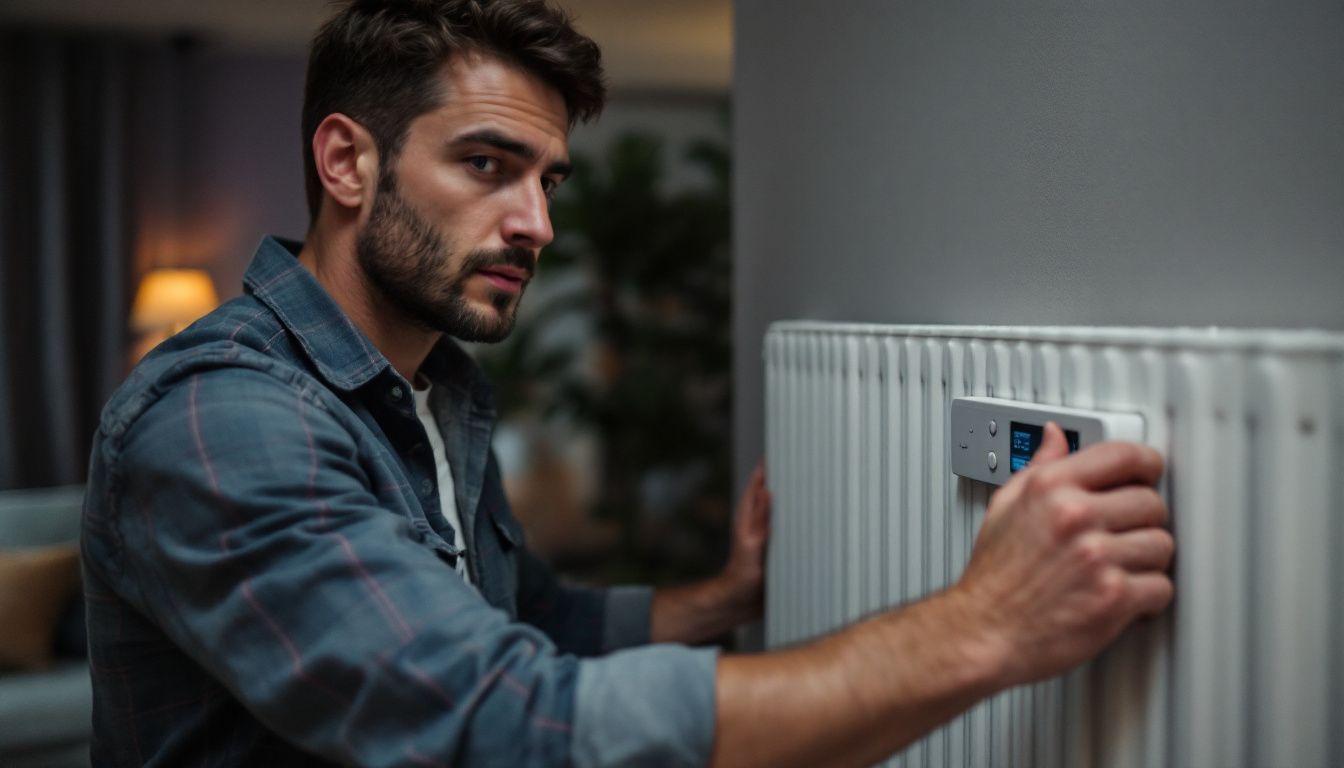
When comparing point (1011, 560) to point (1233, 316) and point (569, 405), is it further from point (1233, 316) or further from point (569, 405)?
point (569, 405)

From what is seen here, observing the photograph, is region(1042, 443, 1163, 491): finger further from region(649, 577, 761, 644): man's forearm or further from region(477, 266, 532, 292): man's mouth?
region(649, 577, 761, 644): man's forearm

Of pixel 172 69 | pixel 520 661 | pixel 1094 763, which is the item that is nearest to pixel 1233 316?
pixel 1094 763

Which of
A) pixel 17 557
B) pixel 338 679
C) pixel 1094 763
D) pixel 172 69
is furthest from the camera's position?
pixel 172 69

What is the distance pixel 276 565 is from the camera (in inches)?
27.0

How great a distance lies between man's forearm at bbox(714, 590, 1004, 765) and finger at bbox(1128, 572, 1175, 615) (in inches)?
4.0

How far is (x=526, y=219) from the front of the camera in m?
1.12

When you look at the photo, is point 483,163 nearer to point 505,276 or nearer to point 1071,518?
point 505,276

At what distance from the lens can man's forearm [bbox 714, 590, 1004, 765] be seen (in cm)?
66

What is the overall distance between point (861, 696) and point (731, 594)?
804 mm

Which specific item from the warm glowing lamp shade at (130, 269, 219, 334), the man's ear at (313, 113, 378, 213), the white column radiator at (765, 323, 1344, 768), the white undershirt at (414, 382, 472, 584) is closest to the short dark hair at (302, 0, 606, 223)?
the man's ear at (313, 113, 378, 213)

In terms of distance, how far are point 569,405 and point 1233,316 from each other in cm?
327

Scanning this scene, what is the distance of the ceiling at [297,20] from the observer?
12.0 feet

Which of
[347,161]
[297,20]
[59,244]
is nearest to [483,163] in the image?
[347,161]

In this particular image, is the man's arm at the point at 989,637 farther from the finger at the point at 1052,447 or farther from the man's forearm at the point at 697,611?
the man's forearm at the point at 697,611
